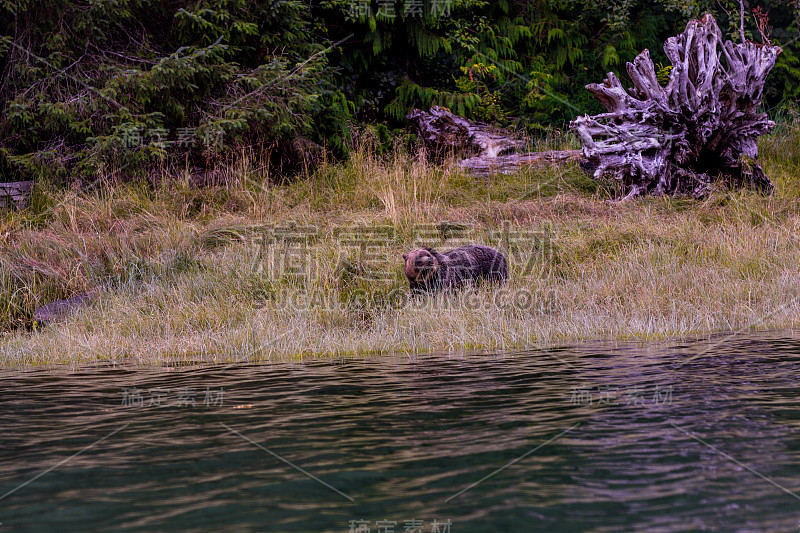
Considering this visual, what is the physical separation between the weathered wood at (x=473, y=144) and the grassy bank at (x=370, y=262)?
2.54ft

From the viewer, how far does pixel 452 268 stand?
364 inches

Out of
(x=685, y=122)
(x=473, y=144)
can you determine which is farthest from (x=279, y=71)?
(x=685, y=122)

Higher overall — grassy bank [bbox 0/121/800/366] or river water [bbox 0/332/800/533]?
grassy bank [bbox 0/121/800/366]

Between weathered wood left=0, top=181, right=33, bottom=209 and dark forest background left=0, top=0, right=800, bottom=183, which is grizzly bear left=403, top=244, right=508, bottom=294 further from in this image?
weathered wood left=0, top=181, right=33, bottom=209

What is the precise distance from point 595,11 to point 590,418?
55.6 ft

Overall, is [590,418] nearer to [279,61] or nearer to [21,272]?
[21,272]

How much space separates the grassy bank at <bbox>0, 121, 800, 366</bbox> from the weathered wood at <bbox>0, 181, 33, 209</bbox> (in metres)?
0.38

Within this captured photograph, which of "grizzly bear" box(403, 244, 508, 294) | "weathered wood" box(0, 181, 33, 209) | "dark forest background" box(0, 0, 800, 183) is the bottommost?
"grizzly bear" box(403, 244, 508, 294)

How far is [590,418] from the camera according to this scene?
3.75 m

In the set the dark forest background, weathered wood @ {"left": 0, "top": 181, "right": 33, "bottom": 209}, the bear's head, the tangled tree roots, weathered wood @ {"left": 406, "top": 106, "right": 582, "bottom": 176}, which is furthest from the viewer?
weathered wood @ {"left": 406, "top": 106, "right": 582, "bottom": 176}

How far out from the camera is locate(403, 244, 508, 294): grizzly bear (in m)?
8.87

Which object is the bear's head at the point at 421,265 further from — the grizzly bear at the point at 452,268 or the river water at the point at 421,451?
the river water at the point at 421,451

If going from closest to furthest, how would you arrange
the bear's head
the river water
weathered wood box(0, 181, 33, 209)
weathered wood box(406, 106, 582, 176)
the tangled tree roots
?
the river water
the bear's head
the tangled tree roots
weathered wood box(0, 181, 33, 209)
weathered wood box(406, 106, 582, 176)

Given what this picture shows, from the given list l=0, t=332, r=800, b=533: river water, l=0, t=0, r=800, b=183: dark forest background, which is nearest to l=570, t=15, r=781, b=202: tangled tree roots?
l=0, t=0, r=800, b=183: dark forest background
